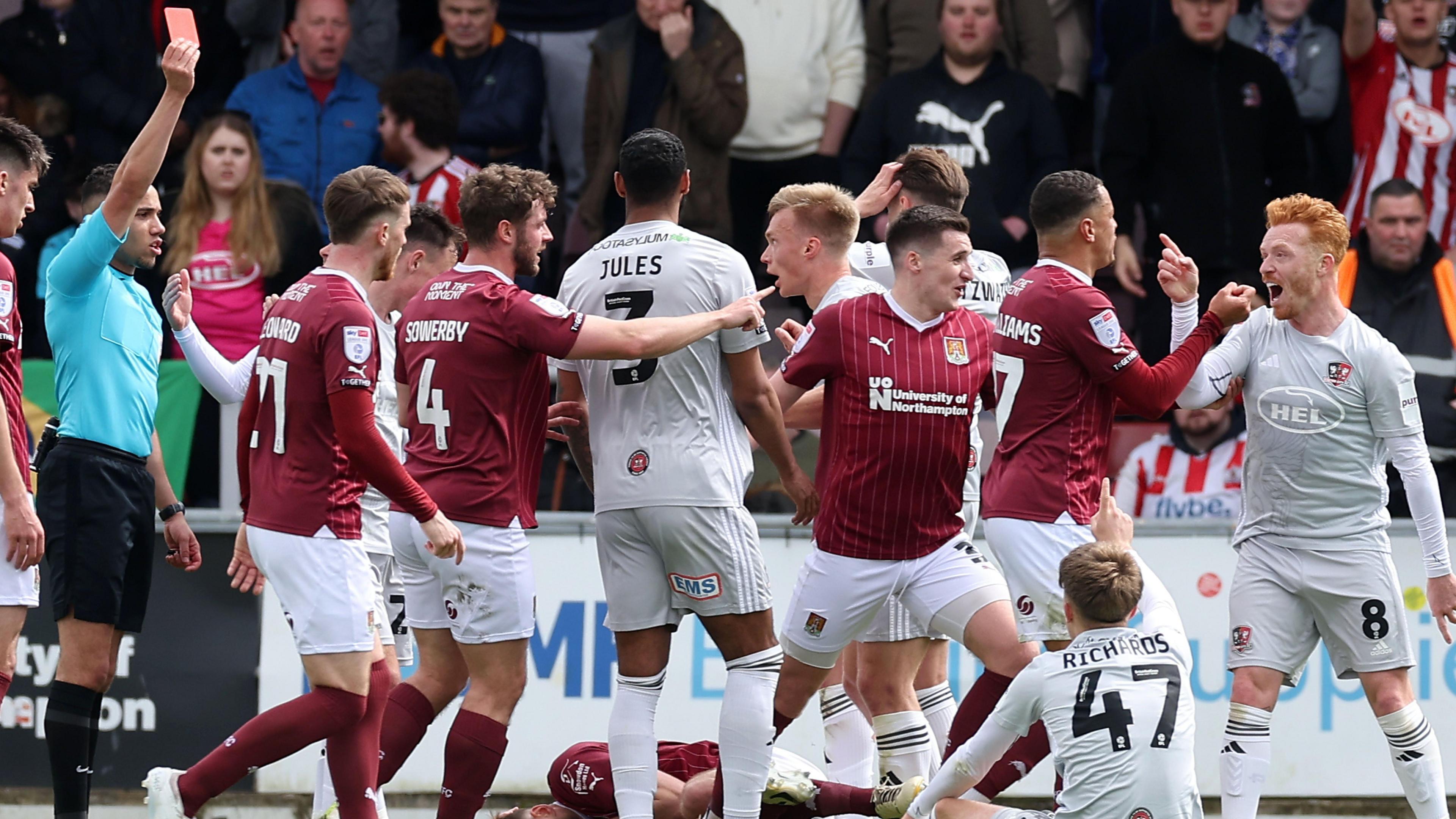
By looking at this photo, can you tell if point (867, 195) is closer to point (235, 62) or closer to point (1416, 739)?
point (1416, 739)

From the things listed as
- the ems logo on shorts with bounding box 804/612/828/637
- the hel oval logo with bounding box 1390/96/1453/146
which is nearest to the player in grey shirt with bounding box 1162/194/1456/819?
the ems logo on shorts with bounding box 804/612/828/637

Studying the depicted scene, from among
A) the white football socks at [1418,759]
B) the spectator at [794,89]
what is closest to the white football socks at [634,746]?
the white football socks at [1418,759]

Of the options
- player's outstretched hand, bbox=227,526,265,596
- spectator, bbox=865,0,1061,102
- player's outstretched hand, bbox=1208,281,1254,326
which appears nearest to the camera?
player's outstretched hand, bbox=1208,281,1254,326

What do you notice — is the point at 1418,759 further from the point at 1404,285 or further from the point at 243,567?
the point at 243,567

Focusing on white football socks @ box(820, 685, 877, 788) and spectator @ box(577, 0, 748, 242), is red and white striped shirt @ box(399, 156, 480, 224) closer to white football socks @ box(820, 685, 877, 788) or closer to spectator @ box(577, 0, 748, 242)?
spectator @ box(577, 0, 748, 242)

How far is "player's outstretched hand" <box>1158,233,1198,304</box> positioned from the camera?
264 inches

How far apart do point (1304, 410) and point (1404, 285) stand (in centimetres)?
382

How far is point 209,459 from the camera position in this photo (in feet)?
32.8

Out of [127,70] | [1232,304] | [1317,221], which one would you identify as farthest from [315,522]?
[127,70]

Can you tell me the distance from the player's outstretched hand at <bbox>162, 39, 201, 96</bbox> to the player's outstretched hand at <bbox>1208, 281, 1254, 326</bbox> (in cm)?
381

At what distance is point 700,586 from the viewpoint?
631cm

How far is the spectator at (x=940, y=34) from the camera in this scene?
10.9 metres

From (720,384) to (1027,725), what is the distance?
1748 mm

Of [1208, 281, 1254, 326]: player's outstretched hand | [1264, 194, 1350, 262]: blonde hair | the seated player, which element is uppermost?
[1264, 194, 1350, 262]: blonde hair
